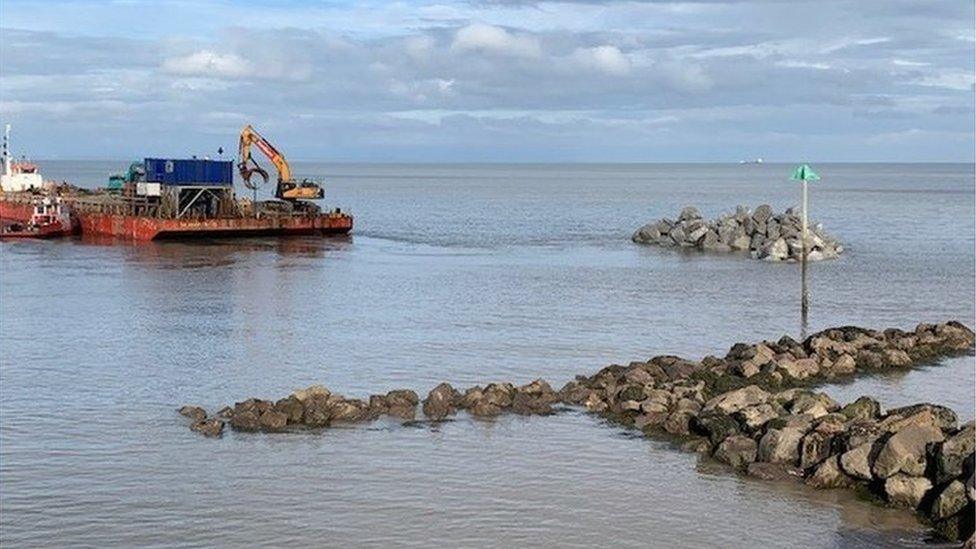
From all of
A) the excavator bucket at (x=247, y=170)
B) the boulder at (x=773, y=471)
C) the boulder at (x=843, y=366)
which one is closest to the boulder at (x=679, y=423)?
the boulder at (x=773, y=471)

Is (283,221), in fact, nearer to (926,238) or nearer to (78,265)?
(78,265)

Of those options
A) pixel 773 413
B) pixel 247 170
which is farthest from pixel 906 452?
pixel 247 170

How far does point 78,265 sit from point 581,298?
1057 inches

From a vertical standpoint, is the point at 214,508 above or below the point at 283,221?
below

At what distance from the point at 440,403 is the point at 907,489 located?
1012 cm

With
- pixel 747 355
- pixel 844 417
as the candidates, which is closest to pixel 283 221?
pixel 747 355

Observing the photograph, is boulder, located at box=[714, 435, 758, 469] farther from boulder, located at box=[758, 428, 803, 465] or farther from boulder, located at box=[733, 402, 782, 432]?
boulder, located at box=[733, 402, 782, 432]

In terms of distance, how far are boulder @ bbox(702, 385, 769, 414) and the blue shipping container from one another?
2180 inches

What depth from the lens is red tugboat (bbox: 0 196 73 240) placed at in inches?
2975

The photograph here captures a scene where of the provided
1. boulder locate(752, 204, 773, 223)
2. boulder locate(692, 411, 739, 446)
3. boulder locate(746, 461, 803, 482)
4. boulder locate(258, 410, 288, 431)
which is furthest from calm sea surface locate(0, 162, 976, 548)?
boulder locate(752, 204, 773, 223)

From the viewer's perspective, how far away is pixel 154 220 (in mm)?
72312

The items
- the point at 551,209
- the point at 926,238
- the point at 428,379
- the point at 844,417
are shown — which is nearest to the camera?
the point at 844,417

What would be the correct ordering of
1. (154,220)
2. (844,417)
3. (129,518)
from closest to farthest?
(129,518) → (844,417) → (154,220)

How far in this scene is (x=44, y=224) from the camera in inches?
2997
